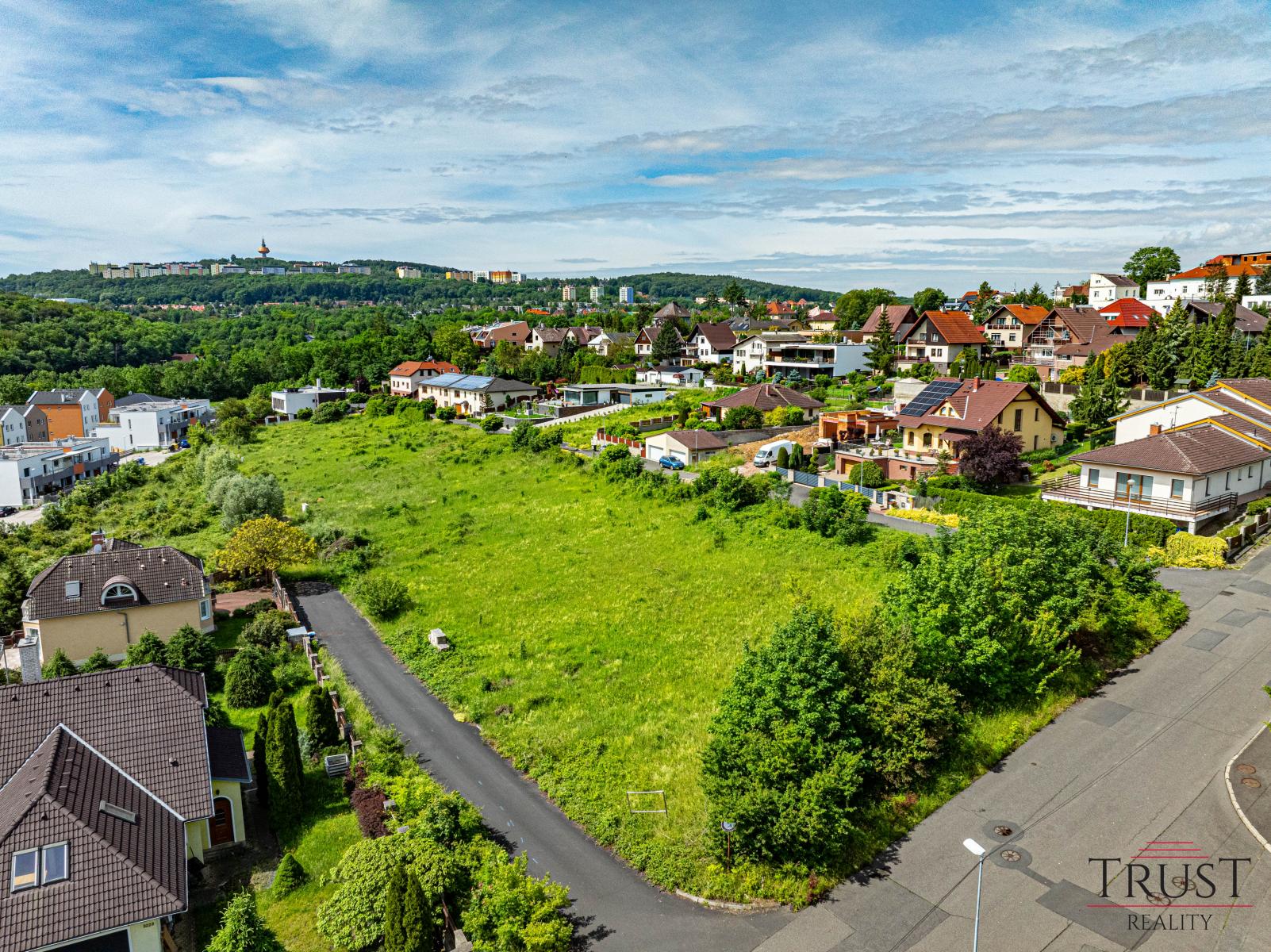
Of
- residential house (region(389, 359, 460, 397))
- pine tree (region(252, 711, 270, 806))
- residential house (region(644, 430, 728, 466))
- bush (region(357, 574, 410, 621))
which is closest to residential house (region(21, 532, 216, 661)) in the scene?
bush (region(357, 574, 410, 621))

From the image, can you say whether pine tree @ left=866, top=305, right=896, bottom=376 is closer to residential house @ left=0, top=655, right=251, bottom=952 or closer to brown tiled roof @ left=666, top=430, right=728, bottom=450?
brown tiled roof @ left=666, top=430, right=728, bottom=450

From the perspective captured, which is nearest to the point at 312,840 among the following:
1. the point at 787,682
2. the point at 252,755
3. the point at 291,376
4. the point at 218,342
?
the point at 252,755

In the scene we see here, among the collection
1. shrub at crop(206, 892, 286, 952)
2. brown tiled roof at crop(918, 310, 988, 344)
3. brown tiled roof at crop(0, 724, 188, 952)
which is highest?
brown tiled roof at crop(918, 310, 988, 344)

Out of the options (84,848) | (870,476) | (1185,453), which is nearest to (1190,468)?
(1185,453)

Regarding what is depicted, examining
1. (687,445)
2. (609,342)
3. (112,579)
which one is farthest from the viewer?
(609,342)

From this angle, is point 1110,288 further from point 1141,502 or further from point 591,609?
point 591,609

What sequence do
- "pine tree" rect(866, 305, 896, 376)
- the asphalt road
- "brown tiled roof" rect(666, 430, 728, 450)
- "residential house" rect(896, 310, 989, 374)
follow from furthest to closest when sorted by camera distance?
1. "pine tree" rect(866, 305, 896, 376)
2. "residential house" rect(896, 310, 989, 374)
3. "brown tiled roof" rect(666, 430, 728, 450)
4. the asphalt road
